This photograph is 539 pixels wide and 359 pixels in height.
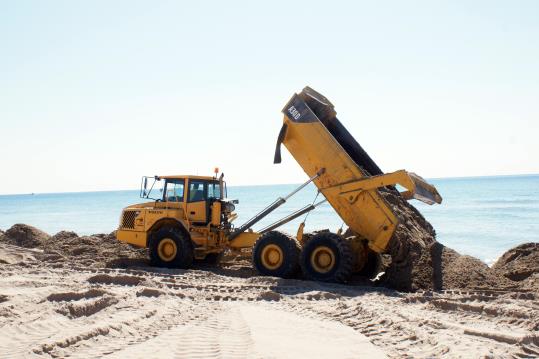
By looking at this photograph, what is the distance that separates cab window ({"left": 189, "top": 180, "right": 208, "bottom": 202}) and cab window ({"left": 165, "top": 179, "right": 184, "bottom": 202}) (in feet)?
0.78

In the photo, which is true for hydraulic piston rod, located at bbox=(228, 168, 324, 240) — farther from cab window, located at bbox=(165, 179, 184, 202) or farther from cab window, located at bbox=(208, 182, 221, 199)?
cab window, located at bbox=(165, 179, 184, 202)

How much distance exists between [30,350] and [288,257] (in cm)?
654

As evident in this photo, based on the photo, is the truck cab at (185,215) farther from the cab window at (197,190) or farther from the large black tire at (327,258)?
the large black tire at (327,258)

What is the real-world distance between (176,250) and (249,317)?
19.2ft

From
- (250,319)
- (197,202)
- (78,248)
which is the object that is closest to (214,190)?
(197,202)

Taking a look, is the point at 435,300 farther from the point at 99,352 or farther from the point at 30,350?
the point at 30,350

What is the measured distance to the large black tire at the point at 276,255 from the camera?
11.9m

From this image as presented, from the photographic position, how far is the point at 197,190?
13867 mm

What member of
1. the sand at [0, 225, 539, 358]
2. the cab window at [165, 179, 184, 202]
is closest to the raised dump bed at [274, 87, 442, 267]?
the sand at [0, 225, 539, 358]

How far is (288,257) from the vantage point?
39.0 feet

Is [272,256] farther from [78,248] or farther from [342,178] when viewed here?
[78,248]

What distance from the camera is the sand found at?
243 inches

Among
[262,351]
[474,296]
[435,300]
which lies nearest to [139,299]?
[262,351]

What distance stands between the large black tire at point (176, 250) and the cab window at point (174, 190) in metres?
0.74
